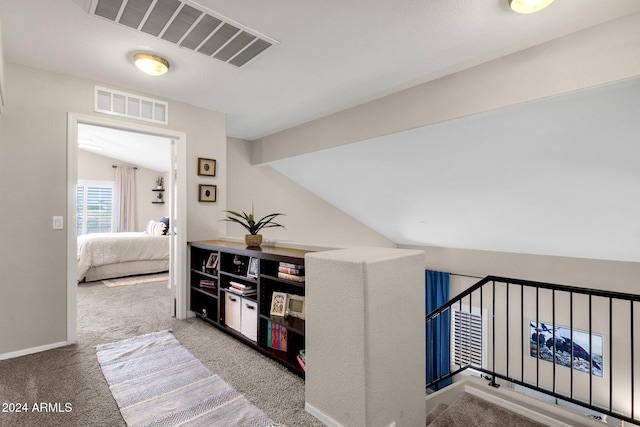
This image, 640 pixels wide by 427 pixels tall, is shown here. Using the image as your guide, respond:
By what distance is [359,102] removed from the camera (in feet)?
10.9

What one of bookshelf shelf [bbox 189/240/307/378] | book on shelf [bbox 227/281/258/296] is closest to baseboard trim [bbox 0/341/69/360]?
bookshelf shelf [bbox 189/240/307/378]

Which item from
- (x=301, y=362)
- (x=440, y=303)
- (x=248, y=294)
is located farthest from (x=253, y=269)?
(x=440, y=303)

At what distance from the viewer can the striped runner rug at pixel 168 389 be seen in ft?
5.72

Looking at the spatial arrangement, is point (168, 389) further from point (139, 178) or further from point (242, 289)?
point (139, 178)

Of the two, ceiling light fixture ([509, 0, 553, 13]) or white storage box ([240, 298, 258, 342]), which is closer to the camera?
ceiling light fixture ([509, 0, 553, 13])

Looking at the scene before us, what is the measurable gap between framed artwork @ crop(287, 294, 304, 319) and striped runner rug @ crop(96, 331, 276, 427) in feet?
1.99

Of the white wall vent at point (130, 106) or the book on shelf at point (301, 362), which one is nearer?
the book on shelf at point (301, 362)

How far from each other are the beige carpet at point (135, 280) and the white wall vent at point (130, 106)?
2879 millimetres

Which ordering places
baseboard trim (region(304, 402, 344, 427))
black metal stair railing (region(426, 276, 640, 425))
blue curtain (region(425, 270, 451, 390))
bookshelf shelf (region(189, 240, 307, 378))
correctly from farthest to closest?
blue curtain (region(425, 270, 451, 390))
black metal stair railing (region(426, 276, 640, 425))
bookshelf shelf (region(189, 240, 307, 378))
baseboard trim (region(304, 402, 344, 427))

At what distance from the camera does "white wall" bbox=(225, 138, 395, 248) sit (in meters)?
5.04

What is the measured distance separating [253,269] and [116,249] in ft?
12.2

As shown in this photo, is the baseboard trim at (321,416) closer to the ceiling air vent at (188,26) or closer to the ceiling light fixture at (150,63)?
the ceiling air vent at (188,26)

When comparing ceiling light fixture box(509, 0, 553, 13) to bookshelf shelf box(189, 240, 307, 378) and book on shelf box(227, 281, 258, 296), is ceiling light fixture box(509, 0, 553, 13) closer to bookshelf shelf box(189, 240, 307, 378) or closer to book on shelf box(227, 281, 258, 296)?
bookshelf shelf box(189, 240, 307, 378)

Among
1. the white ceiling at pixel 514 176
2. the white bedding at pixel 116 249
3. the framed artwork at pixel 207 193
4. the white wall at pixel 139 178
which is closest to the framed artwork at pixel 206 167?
the framed artwork at pixel 207 193
